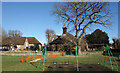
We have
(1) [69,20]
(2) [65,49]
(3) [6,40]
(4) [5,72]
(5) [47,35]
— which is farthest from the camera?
(5) [47,35]

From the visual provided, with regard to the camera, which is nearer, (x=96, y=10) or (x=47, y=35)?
(x=96, y=10)

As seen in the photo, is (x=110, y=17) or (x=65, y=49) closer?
(x=110, y=17)

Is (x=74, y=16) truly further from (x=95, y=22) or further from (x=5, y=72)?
(x=5, y=72)

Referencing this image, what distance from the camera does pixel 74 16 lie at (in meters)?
28.4

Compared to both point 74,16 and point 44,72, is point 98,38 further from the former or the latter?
point 44,72

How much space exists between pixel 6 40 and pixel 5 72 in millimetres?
39353

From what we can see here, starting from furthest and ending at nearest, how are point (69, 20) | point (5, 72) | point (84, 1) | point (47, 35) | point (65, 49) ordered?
point (47, 35) → point (65, 49) → point (69, 20) → point (84, 1) → point (5, 72)

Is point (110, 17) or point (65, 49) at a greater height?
point (110, 17)

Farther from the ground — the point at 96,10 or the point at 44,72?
the point at 96,10

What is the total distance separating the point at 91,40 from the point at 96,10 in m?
22.4

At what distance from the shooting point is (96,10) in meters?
27.5

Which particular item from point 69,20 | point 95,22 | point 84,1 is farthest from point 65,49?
point 84,1

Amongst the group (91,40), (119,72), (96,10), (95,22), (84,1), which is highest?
(84,1)

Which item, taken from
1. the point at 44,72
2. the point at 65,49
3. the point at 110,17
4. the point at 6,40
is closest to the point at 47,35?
the point at 6,40
